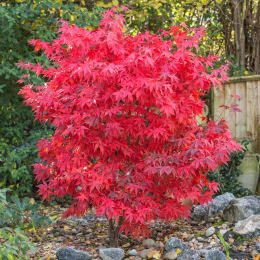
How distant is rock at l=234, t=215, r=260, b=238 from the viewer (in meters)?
3.56

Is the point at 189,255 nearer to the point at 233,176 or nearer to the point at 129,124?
the point at 129,124

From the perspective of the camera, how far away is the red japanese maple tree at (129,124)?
2928 millimetres

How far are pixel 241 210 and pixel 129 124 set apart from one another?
67.4 inches

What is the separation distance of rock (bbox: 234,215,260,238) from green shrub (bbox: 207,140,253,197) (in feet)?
5.17

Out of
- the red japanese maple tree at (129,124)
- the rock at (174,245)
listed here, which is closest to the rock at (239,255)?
the rock at (174,245)

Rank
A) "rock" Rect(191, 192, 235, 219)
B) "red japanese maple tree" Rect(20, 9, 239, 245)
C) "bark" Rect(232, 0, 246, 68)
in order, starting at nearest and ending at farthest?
"red japanese maple tree" Rect(20, 9, 239, 245) → "rock" Rect(191, 192, 235, 219) → "bark" Rect(232, 0, 246, 68)

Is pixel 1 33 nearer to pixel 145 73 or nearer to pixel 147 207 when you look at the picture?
pixel 145 73

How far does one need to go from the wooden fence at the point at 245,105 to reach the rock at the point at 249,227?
2017 millimetres

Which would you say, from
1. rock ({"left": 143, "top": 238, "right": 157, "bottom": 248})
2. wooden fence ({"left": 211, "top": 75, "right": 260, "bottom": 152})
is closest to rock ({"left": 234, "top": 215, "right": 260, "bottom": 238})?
rock ({"left": 143, "top": 238, "right": 157, "bottom": 248})

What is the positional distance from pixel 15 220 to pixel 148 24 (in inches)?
173

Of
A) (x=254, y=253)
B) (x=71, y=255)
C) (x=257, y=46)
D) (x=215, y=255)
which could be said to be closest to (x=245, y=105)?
(x=257, y=46)

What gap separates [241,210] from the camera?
13.1ft

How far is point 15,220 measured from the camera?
4.30m

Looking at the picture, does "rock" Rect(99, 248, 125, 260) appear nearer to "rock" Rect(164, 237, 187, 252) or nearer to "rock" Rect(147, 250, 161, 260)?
"rock" Rect(147, 250, 161, 260)
